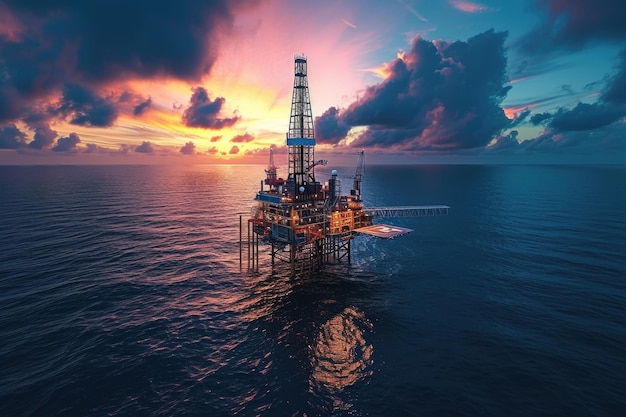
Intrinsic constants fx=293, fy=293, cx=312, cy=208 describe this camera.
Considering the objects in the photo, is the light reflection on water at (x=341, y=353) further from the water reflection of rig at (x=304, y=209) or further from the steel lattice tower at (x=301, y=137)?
the steel lattice tower at (x=301, y=137)

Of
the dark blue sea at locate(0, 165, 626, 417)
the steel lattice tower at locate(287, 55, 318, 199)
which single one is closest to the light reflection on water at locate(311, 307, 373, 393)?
the dark blue sea at locate(0, 165, 626, 417)

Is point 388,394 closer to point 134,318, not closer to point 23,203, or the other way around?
point 134,318

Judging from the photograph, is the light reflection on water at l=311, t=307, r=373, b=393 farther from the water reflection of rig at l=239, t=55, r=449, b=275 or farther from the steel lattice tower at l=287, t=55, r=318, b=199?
the steel lattice tower at l=287, t=55, r=318, b=199

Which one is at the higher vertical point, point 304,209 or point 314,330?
→ point 304,209

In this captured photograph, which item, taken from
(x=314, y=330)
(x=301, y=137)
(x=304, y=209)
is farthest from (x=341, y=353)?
(x=301, y=137)

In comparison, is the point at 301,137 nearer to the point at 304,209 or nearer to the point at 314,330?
the point at 304,209

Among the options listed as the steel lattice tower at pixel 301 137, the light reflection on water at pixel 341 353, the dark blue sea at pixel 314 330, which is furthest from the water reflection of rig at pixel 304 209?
the light reflection on water at pixel 341 353
